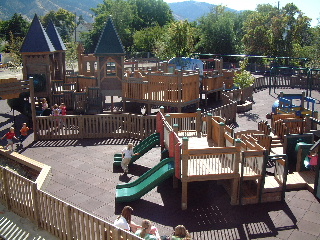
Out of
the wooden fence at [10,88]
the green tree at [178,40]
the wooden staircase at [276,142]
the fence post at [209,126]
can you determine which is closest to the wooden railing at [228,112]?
the wooden staircase at [276,142]

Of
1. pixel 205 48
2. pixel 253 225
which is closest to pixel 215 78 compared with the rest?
pixel 253 225

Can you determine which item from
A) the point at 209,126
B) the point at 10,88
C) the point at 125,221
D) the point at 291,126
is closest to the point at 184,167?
the point at 125,221

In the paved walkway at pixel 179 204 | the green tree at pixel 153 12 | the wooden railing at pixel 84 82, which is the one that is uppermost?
the green tree at pixel 153 12

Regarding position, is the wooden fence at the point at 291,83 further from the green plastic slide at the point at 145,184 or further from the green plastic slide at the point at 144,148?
the green plastic slide at the point at 145,184

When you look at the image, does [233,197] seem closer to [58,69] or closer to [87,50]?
[58,69]

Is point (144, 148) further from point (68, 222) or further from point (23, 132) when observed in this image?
point (23, 132)

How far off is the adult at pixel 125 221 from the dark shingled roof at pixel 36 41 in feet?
53.7

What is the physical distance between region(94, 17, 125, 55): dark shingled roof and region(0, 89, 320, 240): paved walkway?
28.8 feet

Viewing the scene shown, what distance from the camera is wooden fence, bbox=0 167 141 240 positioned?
756 centimetres

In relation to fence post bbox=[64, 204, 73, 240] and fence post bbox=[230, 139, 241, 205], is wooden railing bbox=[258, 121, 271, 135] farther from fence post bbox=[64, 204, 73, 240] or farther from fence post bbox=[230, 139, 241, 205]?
fence post bbox=[64, 204, 73, 240]

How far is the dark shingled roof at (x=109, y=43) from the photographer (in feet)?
72.0

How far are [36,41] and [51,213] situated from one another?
16.0 metres

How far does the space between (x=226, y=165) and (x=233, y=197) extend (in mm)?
976

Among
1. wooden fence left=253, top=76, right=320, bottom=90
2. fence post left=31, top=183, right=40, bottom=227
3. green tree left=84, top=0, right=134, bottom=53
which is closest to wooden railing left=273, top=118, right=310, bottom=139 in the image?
fence post left=31, top=183, right=40, bottom=227
